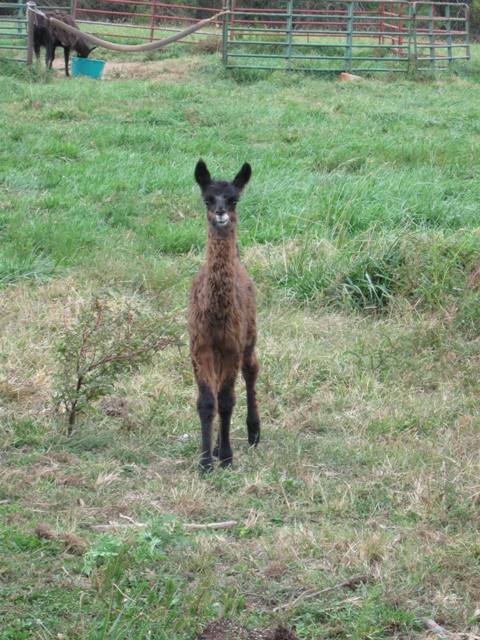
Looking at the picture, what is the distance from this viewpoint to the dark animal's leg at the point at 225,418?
5.43m

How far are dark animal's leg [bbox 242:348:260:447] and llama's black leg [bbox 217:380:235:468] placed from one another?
1.09 ft

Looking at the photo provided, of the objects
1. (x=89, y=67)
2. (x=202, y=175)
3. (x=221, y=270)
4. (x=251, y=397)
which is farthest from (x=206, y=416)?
(x=89, y=67)

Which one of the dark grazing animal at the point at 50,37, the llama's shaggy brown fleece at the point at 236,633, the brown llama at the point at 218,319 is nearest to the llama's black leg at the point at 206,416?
the brown llama at the point at 218,319

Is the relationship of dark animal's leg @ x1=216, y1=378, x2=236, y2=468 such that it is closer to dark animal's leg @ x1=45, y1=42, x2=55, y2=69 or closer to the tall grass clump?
the tall grass clump

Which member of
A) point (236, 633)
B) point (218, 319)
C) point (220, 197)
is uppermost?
point (220, 197)

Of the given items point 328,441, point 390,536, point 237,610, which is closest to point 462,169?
point 328,441

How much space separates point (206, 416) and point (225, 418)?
0.16m

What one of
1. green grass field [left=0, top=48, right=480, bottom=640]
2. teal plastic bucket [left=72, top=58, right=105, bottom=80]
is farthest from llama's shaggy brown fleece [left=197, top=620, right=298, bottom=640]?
teal plastic bucket [left=72, top=58, right=105, bottom=80]

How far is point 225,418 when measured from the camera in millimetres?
5465

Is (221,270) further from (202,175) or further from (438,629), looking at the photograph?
(438,629)

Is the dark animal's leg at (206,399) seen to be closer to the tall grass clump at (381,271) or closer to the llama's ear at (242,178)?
the llama's ear at (242,178)

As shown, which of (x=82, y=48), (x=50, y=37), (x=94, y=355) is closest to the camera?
(x=94, y=355)

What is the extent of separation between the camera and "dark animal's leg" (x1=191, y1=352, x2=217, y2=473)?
533 centimetres

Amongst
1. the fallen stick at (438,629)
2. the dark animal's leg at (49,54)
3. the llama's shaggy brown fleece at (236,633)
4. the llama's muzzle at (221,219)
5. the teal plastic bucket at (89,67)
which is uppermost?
the dark animal's leg at (49,54)
